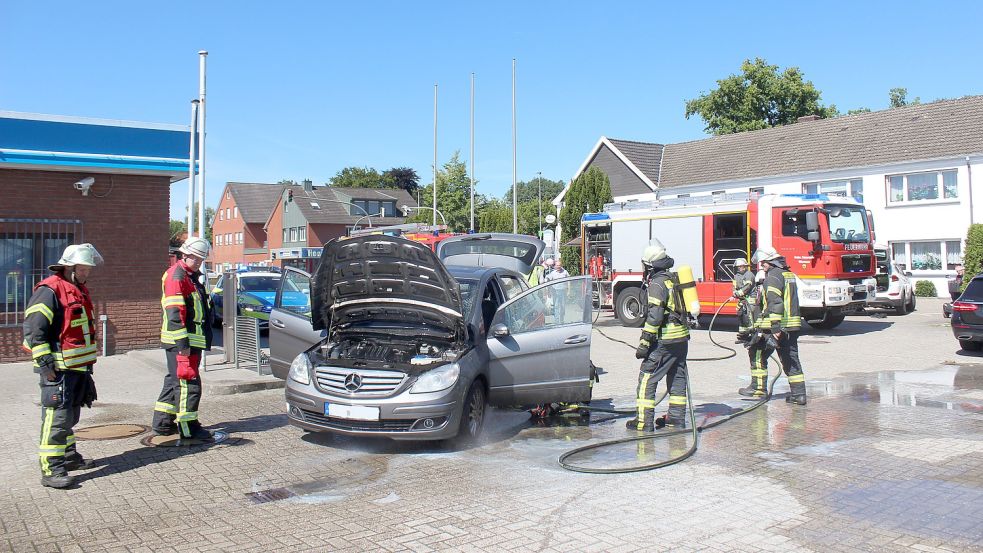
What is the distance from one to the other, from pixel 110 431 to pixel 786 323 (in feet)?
24.7

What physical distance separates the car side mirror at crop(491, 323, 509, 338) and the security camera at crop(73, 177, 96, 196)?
8983 mm

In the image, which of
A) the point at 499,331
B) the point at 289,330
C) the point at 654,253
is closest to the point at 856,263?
the point at 654,253

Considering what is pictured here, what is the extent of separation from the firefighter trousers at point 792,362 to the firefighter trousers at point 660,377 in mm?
2036

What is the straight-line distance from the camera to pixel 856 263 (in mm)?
16969

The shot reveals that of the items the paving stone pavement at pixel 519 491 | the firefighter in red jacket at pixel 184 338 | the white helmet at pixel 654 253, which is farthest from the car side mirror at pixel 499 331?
the firefighter in red jacket at pixel 184 338

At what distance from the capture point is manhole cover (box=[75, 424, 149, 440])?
7619 millimetres

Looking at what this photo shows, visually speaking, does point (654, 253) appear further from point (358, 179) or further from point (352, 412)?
point (358, 179)

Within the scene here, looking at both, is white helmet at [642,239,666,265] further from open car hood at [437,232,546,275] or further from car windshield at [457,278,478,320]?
open car hood at [437,232,546,275]

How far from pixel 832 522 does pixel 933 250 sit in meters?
29.4

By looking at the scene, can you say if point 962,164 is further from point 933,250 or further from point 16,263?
point 16,263

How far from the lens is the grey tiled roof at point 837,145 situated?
101 feet

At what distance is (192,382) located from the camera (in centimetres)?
725

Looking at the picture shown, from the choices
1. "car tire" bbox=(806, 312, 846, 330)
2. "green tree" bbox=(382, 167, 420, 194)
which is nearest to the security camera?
"car tire" bbox=(806, 312, 846, 330)

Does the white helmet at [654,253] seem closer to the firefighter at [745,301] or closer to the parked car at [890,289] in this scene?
the firefighter at [745,301]
